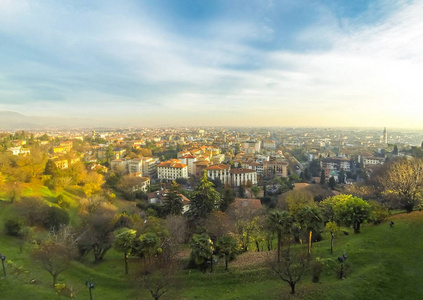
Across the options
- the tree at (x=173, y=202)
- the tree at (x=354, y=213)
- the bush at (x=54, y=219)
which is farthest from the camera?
the tree at (x=173, y=202)

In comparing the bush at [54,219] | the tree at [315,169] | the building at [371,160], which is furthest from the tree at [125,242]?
the building at [371,160]

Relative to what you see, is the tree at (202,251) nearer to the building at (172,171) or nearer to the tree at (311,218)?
the tree at (311,218)

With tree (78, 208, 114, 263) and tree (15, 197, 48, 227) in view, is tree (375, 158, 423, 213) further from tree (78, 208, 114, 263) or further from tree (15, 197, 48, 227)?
tree (15, 197, 48, 227)

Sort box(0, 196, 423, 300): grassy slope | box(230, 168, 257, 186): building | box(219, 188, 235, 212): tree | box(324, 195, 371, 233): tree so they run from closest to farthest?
box(0, 196, 423, 300): grassy slope
box(324, 195, 371, 233): tree
box(219, 188, 235, 212): tree
box(230, 168, 257, 186): building

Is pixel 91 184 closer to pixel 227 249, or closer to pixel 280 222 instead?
pixel 227 249

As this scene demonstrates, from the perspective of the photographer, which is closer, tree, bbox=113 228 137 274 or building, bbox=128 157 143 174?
tree, bbox=113 228 137 274

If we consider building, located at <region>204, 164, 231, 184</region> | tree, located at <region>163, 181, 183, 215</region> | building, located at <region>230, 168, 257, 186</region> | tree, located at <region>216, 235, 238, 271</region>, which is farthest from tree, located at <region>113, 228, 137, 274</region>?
building, located at <region>230, 168, 257, 186</region>

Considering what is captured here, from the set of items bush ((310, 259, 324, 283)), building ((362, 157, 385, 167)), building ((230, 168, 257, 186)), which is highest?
bush ((310, 259, 324, 283))

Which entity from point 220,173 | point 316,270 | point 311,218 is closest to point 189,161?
point 220,173
